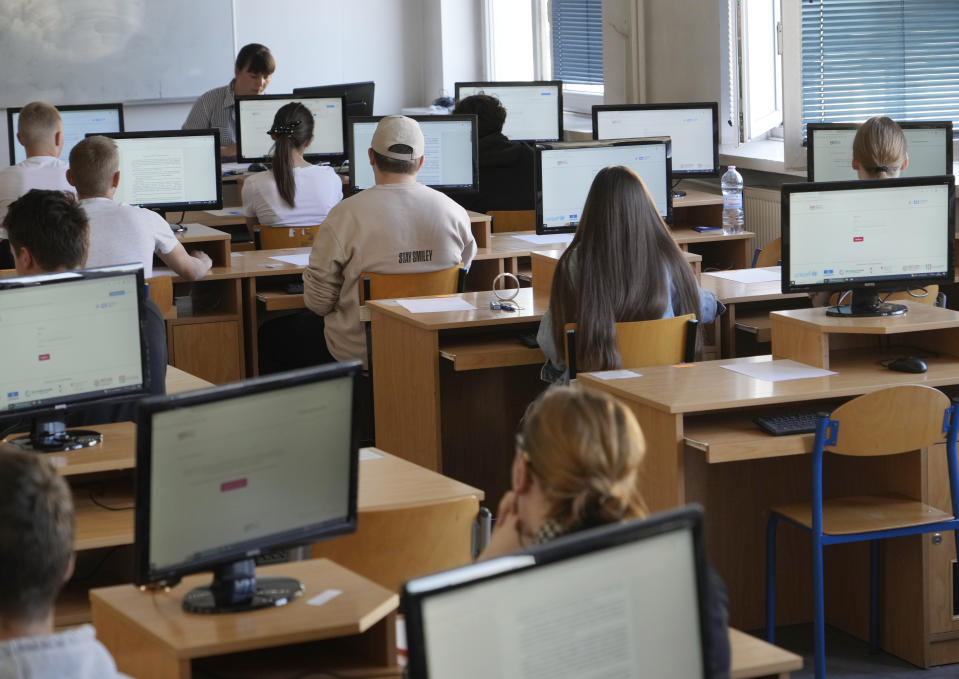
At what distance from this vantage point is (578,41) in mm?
9586

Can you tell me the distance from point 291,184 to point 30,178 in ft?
3.64

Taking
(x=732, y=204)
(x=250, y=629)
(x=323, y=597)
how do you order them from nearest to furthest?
1. (x=250, y=629)
2. (x=323, y=597)
3. (x=732, y=204)

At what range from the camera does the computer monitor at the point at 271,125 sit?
25.0 ft

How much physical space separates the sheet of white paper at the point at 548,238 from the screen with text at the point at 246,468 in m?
3.83

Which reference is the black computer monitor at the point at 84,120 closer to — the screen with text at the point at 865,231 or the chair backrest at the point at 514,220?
the chair backrest at the point at 514,220

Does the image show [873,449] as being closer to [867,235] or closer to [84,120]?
[867,235]

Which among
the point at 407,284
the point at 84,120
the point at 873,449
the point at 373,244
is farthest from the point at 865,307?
the point at 84,120

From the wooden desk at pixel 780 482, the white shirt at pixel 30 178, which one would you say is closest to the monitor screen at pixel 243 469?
the wooden desk at pixel 780 482

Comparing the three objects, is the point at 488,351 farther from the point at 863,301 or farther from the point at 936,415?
the point at 936,415

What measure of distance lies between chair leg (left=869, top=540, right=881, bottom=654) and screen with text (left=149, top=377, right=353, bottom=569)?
1951mm

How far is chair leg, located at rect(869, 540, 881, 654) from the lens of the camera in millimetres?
3766

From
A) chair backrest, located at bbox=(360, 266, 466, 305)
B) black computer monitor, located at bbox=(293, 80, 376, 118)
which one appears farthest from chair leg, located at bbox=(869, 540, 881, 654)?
black computer monitor, located at bbox=(293, 80, 376, 118)

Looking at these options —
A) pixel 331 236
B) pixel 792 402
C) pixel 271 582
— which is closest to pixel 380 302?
pixel 331 236

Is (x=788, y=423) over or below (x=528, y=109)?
below
